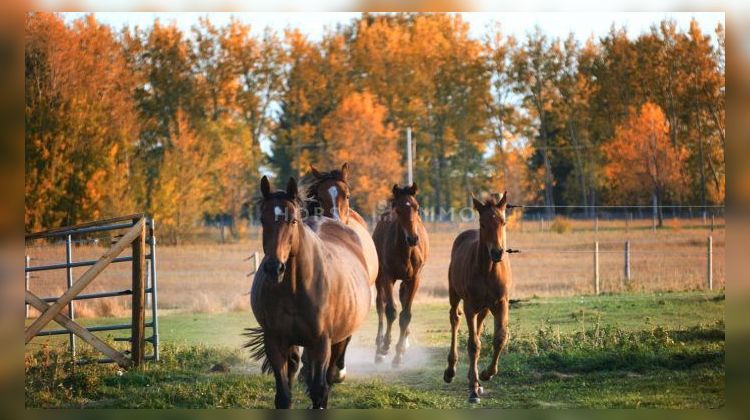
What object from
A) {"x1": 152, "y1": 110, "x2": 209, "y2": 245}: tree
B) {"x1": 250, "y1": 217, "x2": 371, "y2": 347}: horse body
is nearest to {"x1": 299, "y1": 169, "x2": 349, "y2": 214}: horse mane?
{"x1": 250, "y1": 217, "x2": 371, "y2": 347}: horse body

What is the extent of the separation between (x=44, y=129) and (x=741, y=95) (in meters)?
13.7

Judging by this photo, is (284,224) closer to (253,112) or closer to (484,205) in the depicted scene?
(484,205)

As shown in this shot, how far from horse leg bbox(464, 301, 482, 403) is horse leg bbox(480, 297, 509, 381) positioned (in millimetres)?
161

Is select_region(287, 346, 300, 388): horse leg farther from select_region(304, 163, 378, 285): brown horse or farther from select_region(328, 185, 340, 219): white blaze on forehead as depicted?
select_region(328, 185, 340, 219): white blaze on forehead

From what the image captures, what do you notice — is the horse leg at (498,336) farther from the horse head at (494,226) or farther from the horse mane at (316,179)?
the horse mane at (316,179)

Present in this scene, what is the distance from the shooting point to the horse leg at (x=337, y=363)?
915 cm

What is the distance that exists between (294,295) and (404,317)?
16.3ft

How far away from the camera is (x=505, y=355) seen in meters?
11.4

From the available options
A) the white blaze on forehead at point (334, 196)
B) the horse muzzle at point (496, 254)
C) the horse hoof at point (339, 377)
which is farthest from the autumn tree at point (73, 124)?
the horse muzzle at point (496, 254)

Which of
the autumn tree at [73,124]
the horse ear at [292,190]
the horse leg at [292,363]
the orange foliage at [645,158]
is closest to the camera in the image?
the horse ear at [292,190]

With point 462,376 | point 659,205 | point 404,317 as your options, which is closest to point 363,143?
point 659,205

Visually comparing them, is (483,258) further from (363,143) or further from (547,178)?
(547,178)

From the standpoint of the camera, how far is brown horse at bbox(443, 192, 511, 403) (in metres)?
9.37

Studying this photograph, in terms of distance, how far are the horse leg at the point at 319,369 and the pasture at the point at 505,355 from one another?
126 cm
